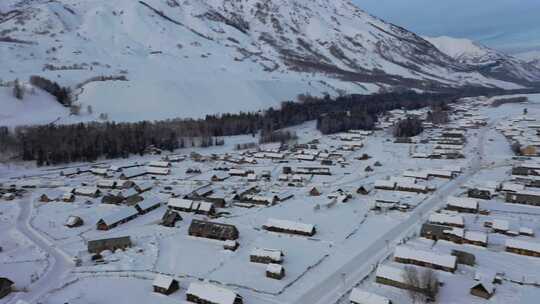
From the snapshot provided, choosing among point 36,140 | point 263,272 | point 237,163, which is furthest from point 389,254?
point 36,140

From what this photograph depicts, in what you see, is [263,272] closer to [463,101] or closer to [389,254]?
[389,254]

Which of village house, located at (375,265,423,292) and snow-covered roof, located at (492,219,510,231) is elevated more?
snow-covered roof, located at (492,219,510,231)

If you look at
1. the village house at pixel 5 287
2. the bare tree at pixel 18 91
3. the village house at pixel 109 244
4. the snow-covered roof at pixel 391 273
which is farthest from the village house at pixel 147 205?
the bare tree at pixel 18 91

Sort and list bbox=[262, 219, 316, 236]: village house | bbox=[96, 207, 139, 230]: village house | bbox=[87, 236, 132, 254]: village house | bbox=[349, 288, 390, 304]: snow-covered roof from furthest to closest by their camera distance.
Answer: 1. bbox=[96, 207, 139, 230]: village house
2. bbox=[262, 219, 316, 236]: village house
3. bbox=[87, 236, 132, 254]: village house
4. bbox=[349, 288, 390, 304]: snow-covered roof

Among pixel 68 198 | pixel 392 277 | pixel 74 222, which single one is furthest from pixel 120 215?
pixel 392 277

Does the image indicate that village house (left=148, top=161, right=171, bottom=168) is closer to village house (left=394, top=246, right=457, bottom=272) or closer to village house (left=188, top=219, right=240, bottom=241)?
village house (left=188, top=219, right=240, bottom=241)

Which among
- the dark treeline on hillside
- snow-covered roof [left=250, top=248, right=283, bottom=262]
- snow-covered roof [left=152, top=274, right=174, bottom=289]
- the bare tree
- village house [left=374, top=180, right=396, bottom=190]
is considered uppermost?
the bare tree

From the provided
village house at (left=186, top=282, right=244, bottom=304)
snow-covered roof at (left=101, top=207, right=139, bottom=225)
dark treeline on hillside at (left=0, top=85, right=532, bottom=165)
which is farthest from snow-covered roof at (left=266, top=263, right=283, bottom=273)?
dark treeline on hillside at (left=0, top=85, right=532, bottom=165)

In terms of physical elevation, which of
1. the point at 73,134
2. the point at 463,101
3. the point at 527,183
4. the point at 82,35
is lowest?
the point at 527,183

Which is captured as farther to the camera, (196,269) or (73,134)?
(73,134)
